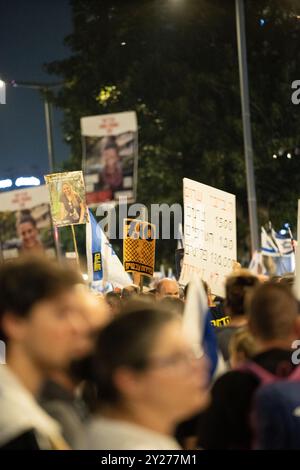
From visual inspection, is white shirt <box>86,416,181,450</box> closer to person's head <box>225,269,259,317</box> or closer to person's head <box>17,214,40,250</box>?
person's head <box>225,269,259,317</box>

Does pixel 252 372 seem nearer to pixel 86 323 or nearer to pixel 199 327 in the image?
pixel 199 327

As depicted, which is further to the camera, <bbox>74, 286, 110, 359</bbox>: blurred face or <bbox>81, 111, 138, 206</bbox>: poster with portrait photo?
<bbox>81, 111, 138, 206</bbox>: poster with portrait photo

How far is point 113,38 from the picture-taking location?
1336 inches

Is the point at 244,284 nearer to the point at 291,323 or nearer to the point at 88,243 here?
the point at 291,323

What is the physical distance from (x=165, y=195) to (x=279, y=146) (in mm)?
3658

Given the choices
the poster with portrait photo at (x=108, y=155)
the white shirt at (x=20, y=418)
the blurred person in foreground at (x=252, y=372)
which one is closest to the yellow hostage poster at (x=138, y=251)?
the poster with portrait photo at (x=108, y=155)

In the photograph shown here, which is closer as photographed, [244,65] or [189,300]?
[189,300]

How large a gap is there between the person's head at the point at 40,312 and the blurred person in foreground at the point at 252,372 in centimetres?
129

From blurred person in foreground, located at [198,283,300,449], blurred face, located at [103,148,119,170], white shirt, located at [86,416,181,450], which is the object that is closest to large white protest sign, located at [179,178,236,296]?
blurred face, located at [103,148,119,170]

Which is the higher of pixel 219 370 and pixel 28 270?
pixel 28 270

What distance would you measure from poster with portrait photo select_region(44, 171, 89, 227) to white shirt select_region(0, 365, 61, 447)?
7943mm

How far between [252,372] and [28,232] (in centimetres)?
454

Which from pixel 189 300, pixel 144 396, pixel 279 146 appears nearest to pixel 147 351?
pixel 144 396

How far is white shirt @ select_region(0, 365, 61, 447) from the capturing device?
3.35 m
